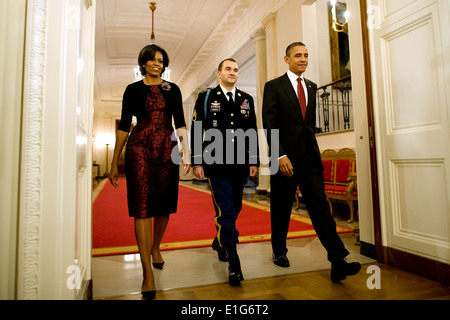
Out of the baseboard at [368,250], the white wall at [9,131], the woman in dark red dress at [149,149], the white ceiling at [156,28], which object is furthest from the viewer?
the white ceiling at [156,28]

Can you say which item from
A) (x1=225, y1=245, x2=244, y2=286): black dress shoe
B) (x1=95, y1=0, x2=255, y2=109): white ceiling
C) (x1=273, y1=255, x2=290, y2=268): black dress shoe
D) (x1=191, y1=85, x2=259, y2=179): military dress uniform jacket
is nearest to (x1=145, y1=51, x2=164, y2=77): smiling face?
(x1=191, y1=85, x2=259, y2=179): military dress uniform jacket

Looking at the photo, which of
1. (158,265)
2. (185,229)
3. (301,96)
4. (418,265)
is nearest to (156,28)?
(185,229)

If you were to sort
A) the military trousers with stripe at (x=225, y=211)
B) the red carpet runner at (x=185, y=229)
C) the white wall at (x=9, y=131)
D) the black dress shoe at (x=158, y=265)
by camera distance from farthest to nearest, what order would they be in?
the red carpet runner at (x=185, y=229) < the black dress shoe at (x=158, y=265) < the military trousers with stripe at (x=225, y=211) < the white wall at (x=9, y=131)

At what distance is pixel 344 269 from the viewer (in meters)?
1.71

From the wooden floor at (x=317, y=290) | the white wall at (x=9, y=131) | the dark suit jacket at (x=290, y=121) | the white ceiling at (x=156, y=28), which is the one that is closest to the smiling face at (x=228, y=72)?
the dark suit jacket at (x=290, y=121)

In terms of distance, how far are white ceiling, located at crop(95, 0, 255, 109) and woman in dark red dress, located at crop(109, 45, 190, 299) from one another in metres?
5.55

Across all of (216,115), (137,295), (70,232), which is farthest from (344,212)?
(70,232)

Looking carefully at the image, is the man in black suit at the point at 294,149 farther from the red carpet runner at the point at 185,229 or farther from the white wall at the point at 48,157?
the white wall at the point at 48,157

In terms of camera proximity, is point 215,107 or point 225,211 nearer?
point 225,211

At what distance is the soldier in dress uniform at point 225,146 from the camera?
6.14 ft

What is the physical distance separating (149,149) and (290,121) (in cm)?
95

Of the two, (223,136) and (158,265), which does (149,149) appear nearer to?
(223,136)

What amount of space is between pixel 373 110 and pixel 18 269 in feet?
7.38

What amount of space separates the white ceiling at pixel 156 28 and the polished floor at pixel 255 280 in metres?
5.98
